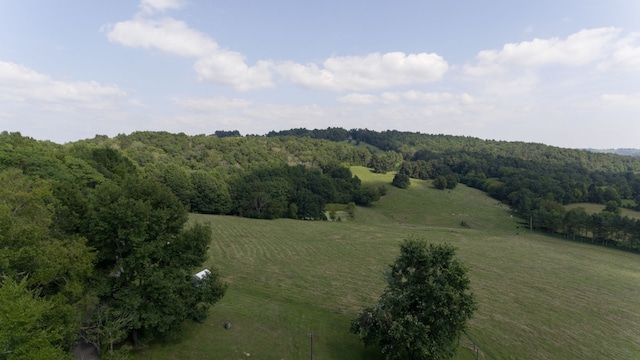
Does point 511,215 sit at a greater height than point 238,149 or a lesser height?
lesser

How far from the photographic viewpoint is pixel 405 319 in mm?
20016

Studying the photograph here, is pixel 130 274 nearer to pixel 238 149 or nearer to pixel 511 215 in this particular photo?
pixel 511 215

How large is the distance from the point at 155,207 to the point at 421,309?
19.2 meters

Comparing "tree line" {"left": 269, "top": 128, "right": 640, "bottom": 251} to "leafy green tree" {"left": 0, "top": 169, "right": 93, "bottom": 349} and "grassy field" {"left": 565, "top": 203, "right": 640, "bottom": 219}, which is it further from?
"leafy green tree" {"left": 0, "top": 169, "right": 93, "bottom": 349}

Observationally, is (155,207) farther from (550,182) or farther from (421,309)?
(550,182)

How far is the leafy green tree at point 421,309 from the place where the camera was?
A: 19.9 meters

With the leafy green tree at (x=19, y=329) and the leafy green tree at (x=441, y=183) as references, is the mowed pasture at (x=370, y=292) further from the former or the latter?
the leafy green tree at (x=441, y=183)

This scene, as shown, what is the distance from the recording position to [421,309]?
2084 centimetres

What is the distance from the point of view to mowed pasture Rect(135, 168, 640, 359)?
2464cm

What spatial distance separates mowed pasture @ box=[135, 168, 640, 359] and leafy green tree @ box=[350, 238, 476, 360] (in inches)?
148

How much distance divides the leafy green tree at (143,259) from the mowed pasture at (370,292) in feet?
10.4

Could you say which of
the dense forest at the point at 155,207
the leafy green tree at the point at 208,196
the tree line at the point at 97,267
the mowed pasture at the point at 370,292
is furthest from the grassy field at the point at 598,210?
the tree line at the point at 97,267

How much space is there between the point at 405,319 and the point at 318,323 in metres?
9.82

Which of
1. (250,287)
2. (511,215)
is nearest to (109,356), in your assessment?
(250,287)
